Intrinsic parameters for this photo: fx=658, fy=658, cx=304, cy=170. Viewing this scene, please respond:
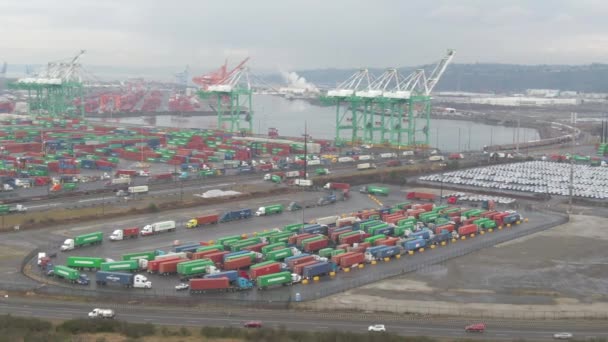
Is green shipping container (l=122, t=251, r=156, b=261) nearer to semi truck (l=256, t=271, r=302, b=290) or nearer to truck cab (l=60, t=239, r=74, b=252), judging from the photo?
truck cab (l=60, t=239, r=74, b=252)

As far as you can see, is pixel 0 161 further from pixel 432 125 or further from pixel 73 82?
pixel 432 125

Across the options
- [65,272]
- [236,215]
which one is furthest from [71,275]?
[236,215]

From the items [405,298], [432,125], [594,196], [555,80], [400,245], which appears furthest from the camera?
[555,80]

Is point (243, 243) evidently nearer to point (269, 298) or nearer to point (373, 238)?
point (373, 238)

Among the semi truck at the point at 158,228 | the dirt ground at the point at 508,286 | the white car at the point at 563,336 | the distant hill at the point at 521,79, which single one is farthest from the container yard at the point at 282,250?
the distant hill at the point at 521,79

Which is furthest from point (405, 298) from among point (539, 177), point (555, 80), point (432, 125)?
point (555, 80)

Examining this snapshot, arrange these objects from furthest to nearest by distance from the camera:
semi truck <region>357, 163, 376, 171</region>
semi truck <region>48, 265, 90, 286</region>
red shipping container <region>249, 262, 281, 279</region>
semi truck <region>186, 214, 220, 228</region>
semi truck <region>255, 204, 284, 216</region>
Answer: semi truck <region>357, 163, 376, 171</region>
semi truck <region>255, 204, 284, 216</region>
semi truck <region>186, 214, 220, 228</region>
red shipping container <region>249, 262, 281, 279</region>
semi truck <region>48, 265, 90, 286</region>

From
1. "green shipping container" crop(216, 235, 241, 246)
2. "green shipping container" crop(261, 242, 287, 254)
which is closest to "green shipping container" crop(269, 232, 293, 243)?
"green shipping container" crop(261, 242, 287, 254)
